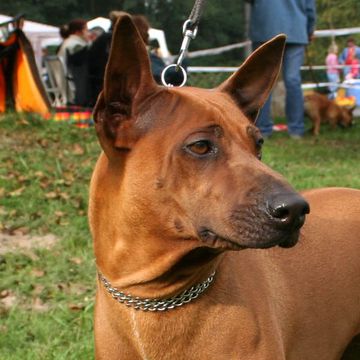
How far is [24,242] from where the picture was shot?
4.93m

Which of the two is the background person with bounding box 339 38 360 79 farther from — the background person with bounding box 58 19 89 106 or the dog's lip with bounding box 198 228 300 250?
the dog's lip with bounding box 198 228 300 250

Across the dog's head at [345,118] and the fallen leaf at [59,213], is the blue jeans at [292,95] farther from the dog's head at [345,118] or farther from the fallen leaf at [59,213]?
the fallen leaf at [59,213]

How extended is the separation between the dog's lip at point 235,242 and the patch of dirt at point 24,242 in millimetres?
2857

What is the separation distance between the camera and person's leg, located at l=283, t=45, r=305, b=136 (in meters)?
8.38

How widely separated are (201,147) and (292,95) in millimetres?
6748

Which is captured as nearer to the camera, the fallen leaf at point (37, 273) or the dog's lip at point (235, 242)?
the dog's lip at point (235, 242)

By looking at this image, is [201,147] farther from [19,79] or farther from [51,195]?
[19,79]

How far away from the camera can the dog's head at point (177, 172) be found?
205 centimetres

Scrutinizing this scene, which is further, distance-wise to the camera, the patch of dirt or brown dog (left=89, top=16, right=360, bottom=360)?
the patch of dirt

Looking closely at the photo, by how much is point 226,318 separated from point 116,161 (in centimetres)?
65

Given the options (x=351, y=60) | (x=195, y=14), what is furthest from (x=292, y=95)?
(x=351, y=60)

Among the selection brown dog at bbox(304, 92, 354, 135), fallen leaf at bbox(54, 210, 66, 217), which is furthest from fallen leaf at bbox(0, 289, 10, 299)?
brown dog at bbox(304, 92, 354, 135)

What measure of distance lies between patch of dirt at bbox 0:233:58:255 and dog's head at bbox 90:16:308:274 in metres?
2.43

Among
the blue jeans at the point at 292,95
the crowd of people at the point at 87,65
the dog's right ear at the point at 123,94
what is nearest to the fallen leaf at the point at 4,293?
the dog's right ear at the point at 123,94
